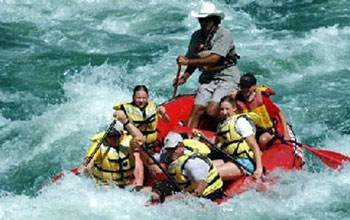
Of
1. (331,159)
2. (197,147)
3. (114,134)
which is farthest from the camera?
(331,159)

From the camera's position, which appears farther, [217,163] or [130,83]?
[130,83]

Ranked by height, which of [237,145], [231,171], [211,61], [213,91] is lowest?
[231,171]

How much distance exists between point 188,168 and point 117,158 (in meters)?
0.91

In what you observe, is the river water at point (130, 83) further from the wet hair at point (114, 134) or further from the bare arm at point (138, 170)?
the wet hair at point (114, 134)

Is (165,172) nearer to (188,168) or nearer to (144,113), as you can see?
(188,168)

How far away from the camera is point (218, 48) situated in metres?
9.52

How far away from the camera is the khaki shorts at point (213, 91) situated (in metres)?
9.71

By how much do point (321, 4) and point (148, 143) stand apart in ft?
32.8

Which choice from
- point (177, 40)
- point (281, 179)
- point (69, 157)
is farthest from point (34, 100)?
point (281, 179)

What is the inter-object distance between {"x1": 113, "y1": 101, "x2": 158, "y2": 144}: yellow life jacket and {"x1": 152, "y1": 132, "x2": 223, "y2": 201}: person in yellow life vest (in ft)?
2.94

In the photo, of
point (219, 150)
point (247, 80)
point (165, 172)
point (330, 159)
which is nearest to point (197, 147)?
point (165, 172)

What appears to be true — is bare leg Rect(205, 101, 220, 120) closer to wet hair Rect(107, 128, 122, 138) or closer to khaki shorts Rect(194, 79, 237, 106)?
khaki shorts Rect(194, 79, 237, 106)

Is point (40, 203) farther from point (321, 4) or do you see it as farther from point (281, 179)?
point (321, 4)

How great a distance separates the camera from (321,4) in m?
18.0
